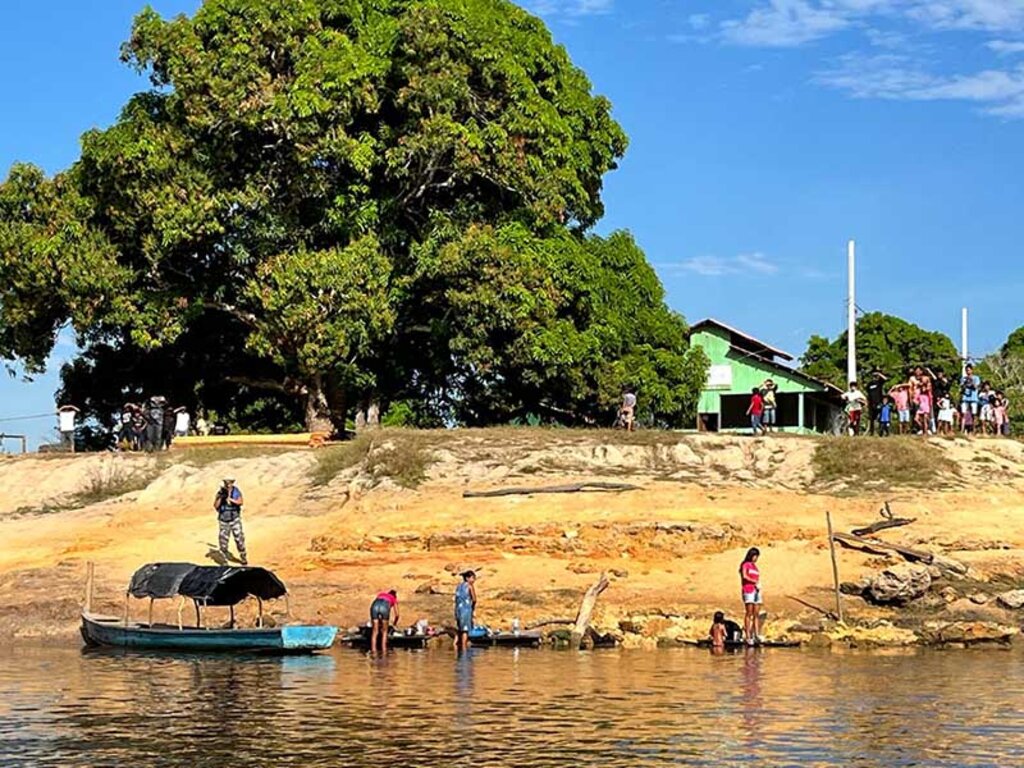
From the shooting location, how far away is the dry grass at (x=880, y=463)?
38.1 m

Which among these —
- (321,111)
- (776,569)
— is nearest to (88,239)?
(321,111)

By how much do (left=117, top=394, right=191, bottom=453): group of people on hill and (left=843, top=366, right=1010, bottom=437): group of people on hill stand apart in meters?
20.8

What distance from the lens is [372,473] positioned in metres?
39.2

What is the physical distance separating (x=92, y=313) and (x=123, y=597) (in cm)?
1405

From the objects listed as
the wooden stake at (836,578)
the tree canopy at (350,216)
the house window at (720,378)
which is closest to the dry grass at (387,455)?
the tree canopy at (350,216)

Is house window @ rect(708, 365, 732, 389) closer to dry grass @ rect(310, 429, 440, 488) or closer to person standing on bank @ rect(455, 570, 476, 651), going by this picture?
dry grass @ rect(310, 429, 440, 488)

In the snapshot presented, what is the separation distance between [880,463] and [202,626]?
59.0 feet

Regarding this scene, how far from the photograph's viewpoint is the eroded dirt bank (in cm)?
3166

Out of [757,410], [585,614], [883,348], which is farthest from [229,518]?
[883,348]

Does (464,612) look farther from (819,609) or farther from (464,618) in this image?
(819,609)

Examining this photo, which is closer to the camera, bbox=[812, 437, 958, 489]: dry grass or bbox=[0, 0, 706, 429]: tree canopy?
bbox=[812, 437, 958, 489]: dry grass

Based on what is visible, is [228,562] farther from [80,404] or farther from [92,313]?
[80,404]

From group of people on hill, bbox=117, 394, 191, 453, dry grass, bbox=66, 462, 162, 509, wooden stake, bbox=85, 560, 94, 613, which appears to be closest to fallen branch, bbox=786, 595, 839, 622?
wooden stake, bbox=85, 560, 94, 613

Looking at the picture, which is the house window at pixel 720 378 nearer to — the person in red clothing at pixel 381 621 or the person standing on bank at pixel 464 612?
the person standing on bank at pixel 464 612
